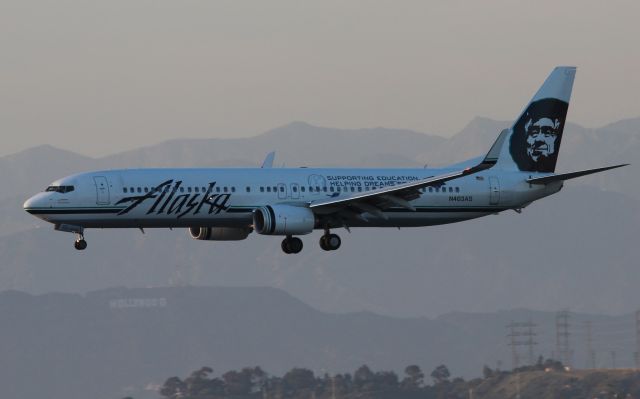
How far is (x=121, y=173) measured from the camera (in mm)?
87188

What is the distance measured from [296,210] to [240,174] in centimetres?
435

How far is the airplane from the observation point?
85.6 metres

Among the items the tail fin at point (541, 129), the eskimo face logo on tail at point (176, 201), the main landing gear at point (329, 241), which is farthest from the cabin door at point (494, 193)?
the eskimo face logo on tail at point (176, 201)

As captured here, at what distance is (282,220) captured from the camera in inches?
3420

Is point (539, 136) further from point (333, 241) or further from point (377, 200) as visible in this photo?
point (333, 241)

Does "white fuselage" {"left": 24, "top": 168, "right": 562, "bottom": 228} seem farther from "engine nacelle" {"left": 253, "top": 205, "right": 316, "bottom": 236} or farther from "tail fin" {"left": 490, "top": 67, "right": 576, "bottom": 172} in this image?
"tail fin" {"left": 490, "top": 67, "right": 576, "bottom": 172}

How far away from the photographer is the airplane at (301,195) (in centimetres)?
8562

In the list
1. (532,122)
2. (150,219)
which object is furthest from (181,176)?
(532,122)

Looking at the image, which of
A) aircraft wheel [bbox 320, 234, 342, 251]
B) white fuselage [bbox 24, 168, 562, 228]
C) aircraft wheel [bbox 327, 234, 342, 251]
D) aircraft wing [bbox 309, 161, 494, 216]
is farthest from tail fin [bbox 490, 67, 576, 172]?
aircraft wheel [bbox 320, 234, 342, 251]

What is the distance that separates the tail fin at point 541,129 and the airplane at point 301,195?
95mm

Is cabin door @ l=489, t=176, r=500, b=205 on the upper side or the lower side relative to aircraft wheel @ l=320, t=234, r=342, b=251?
upper

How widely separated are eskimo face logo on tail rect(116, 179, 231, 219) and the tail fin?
2181 cm

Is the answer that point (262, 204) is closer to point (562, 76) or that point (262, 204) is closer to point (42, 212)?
point (42, 212)

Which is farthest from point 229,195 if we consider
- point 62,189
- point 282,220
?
point 62,189
